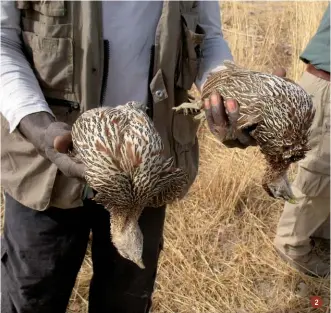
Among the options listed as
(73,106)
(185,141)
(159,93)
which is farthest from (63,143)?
(185,141)

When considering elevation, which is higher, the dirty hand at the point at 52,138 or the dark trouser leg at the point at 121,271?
the dirty hand at the point at 52,138

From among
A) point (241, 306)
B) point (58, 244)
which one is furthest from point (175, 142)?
point (241, 306)

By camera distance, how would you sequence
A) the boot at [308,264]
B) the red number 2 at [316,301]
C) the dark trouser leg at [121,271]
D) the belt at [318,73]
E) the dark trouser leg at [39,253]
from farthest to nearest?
1. the boot at [308,264]
2. the red number 2 at [316,301]
3. the belt at [318,73]
4. the dark trouser leg at [121,271]
5. the dark trouser leg at [39,253]

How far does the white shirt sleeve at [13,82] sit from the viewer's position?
5.85 feet

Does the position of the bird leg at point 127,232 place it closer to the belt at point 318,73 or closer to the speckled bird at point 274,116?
the speckled bird at point 274,116

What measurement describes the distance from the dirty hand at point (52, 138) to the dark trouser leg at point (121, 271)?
50 centimetres

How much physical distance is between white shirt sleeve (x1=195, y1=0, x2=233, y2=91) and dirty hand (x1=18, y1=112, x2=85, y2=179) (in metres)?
0.70

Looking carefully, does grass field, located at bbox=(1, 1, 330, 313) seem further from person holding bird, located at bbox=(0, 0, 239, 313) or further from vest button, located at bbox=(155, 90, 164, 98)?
vest button, located at bbox=(155, 90, 164, 98)

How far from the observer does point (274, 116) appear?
1.82 meters

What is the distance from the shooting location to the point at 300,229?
11.8 feet

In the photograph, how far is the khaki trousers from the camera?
3.20 metres

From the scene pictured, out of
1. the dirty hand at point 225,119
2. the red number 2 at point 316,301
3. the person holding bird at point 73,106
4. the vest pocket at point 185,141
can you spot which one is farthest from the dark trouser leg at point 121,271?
the red number 2 at point 316,301

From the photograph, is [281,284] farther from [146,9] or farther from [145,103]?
[146,9]

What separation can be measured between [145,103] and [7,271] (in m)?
0.92
